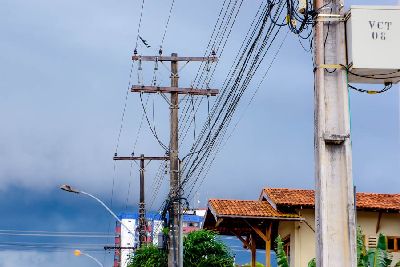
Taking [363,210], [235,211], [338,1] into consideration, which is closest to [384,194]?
[363,210]

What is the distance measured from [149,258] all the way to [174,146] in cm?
1086

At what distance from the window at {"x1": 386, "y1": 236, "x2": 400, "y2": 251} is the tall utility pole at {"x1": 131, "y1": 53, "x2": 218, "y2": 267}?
24.5 ft

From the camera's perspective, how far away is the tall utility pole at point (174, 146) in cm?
2991

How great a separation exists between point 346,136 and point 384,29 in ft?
6.03

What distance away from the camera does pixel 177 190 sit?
29.9 meters

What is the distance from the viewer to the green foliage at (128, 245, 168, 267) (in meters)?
39.4

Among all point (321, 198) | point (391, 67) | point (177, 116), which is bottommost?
point (321, 198)

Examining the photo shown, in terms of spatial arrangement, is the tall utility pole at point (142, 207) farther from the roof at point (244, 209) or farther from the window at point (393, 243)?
the window at point (393, 243)

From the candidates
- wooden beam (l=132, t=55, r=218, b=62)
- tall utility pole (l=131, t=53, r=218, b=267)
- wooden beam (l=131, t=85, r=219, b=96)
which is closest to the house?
tall utility pole (l=131, t=53, r=218, b=267)

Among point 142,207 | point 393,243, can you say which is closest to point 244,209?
point 393,243

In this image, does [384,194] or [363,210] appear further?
[384,194]

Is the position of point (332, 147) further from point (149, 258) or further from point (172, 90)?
point (149, 258)

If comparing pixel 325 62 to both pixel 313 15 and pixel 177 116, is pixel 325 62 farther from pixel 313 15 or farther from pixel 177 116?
pixel 177 116

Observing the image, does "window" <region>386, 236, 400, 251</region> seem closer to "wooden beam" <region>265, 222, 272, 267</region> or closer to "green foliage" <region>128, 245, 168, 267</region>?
"wooden beam" <region>265, 222, 272, 267</region>
